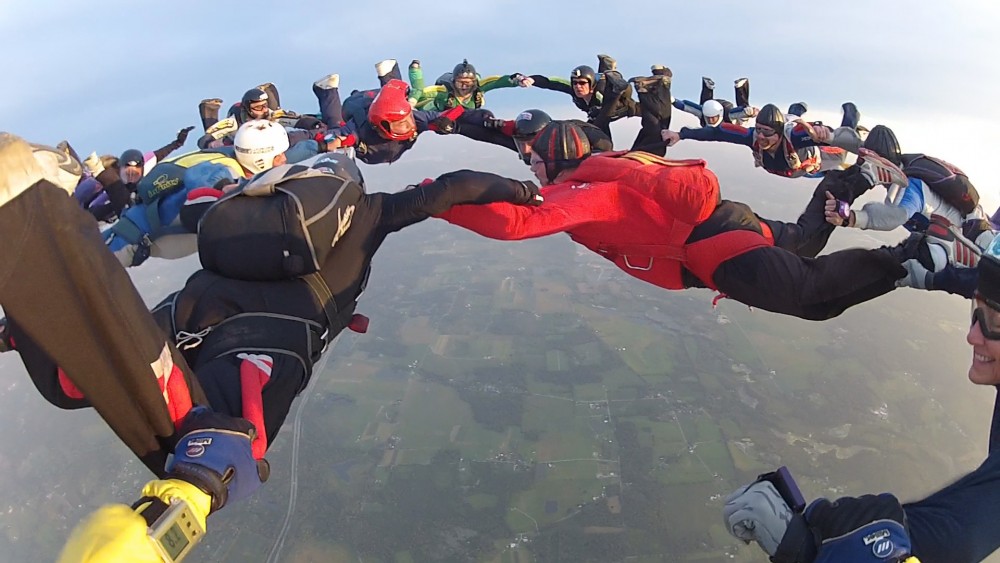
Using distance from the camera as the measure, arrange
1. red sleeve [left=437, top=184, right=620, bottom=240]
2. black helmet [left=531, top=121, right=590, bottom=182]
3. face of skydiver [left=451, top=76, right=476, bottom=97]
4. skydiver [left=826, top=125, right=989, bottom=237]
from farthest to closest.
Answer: face of skydiver [left=451, top=76, right=476, bottom=97], skydiver [left=826, top=125, right=989, bottom=237], black helmet [left=531, top=121, right=590, bottom=182], red sleeve [left=437, top=184, right=620, bottom=240]

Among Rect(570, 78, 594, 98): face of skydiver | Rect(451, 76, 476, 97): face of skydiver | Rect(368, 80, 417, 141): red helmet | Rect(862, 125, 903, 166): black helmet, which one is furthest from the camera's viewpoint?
Rect(451, 76, 476, 97): face of skydiver

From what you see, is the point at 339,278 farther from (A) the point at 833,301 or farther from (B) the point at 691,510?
(B) the point at 691,510

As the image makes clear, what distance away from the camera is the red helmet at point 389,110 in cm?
695

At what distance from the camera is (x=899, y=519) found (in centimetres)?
201

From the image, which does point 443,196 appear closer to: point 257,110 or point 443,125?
point 443,125

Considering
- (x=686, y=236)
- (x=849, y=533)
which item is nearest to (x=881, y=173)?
(x=686, y=236)

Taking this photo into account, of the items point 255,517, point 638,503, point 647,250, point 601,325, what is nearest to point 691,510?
Answer: point 638,503

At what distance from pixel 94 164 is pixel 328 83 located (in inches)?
151

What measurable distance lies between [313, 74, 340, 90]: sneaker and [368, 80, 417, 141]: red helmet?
2.98 metres

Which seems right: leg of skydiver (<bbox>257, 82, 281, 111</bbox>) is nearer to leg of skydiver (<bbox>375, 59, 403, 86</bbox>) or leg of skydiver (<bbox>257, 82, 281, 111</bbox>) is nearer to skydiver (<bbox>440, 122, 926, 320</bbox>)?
leg of skydiver (<bbox>375, 59, 403, 86</bbox>)

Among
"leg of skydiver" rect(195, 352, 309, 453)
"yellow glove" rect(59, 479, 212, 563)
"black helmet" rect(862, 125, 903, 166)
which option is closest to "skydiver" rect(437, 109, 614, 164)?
"black helmet" rect(862, 125, 903, 166)

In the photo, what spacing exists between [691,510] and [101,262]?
63880 mm

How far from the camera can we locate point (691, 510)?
56906 mm

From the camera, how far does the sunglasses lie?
8.16 ft
